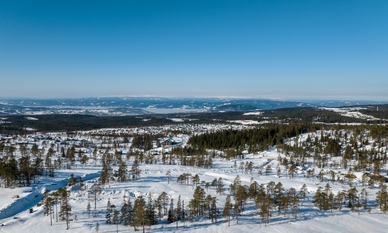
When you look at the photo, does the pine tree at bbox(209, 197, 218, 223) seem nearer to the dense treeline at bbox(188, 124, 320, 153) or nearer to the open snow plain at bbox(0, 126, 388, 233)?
the open snow plain at bbox(0, 126, 388, 233)

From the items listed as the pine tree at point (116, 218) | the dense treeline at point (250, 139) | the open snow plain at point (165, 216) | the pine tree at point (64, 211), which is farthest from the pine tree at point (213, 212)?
the dense treeline at point (250, 139)

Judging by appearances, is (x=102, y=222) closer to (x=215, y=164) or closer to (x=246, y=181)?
(x=246, y=181)

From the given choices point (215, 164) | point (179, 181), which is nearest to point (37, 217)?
point (179, 181)

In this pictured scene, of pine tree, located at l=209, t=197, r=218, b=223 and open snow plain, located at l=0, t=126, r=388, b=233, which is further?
pine tree, located at l=209, t=197, r=218, b=223

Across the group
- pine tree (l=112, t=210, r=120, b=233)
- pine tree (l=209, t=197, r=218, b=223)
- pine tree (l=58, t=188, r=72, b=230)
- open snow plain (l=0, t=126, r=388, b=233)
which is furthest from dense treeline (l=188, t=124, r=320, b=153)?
pine tree (l=58, t=188, r=72, b=230)

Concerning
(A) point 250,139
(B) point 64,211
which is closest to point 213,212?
(B) point 64,211

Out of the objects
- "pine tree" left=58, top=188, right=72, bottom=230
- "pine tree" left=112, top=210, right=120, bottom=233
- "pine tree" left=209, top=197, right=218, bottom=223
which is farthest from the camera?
"pine tree" left=209, top=197, right=218, bottom=223

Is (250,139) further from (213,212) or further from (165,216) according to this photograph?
(165,216)

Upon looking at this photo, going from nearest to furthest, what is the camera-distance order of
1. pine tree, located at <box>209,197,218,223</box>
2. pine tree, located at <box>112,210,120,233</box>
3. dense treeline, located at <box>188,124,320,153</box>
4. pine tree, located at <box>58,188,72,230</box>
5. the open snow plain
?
pine tree, located at <box>58,188,72,230</box>, pine tree, located at <box>112,210,120,233</box>, the open snow plain, pine tree, located at <box>209,197,218,223</box>, dense treeline, located at <box>188,124,320,153</box>

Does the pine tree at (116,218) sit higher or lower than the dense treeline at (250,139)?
higher

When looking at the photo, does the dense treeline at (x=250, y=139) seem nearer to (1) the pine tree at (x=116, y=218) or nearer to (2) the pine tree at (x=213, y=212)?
(2) the pine tree at (x=213, y=212)

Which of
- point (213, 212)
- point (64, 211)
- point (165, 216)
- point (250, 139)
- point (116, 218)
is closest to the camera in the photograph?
point (116, 218)
